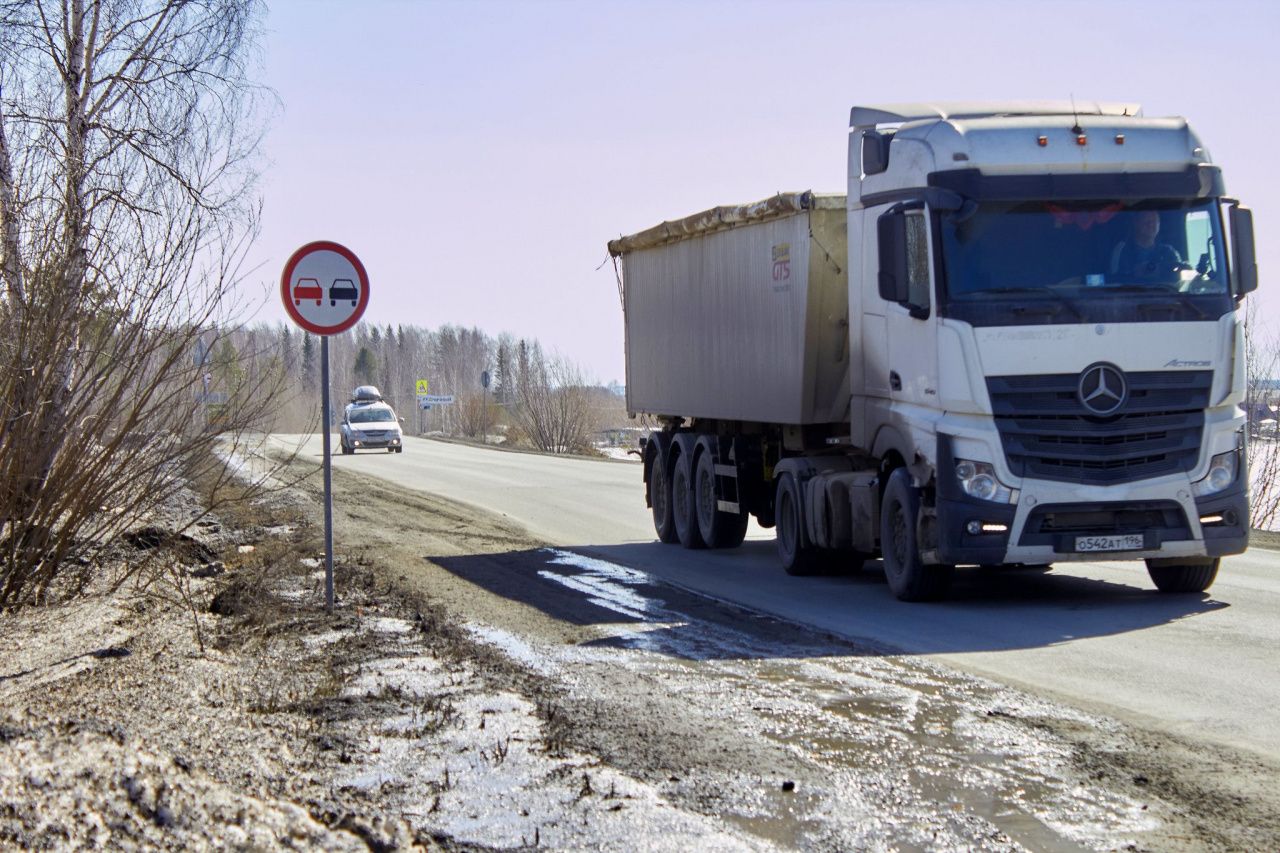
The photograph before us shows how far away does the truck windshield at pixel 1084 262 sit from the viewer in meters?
10.4

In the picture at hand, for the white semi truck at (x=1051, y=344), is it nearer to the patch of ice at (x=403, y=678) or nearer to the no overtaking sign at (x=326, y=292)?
the no overtaking sign at (x=326, y=292)

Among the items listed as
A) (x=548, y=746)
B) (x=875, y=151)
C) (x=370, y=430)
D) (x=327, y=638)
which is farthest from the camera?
(x=370, y=430)

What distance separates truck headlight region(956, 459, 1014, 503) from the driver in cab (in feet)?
5.68

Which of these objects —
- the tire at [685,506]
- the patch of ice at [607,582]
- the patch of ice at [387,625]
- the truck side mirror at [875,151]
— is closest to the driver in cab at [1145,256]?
the truck side mirror at [875,151]

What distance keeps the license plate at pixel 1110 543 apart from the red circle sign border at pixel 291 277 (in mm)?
5568

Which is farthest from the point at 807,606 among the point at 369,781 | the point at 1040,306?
the point at 369,781

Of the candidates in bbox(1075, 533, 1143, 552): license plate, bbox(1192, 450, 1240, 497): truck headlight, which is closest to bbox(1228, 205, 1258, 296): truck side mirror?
bbox(1192, 450, 1240, 497): truck headlight

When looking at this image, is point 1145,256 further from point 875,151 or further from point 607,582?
point 607,582

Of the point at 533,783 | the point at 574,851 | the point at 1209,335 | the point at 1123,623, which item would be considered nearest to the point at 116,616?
the point at 533,783

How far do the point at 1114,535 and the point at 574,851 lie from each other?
22.0 ft

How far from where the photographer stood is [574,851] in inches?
185

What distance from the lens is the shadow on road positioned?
9.17 m

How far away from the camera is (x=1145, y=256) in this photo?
10.5 meters

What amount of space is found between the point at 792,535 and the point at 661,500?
14.7 ft
